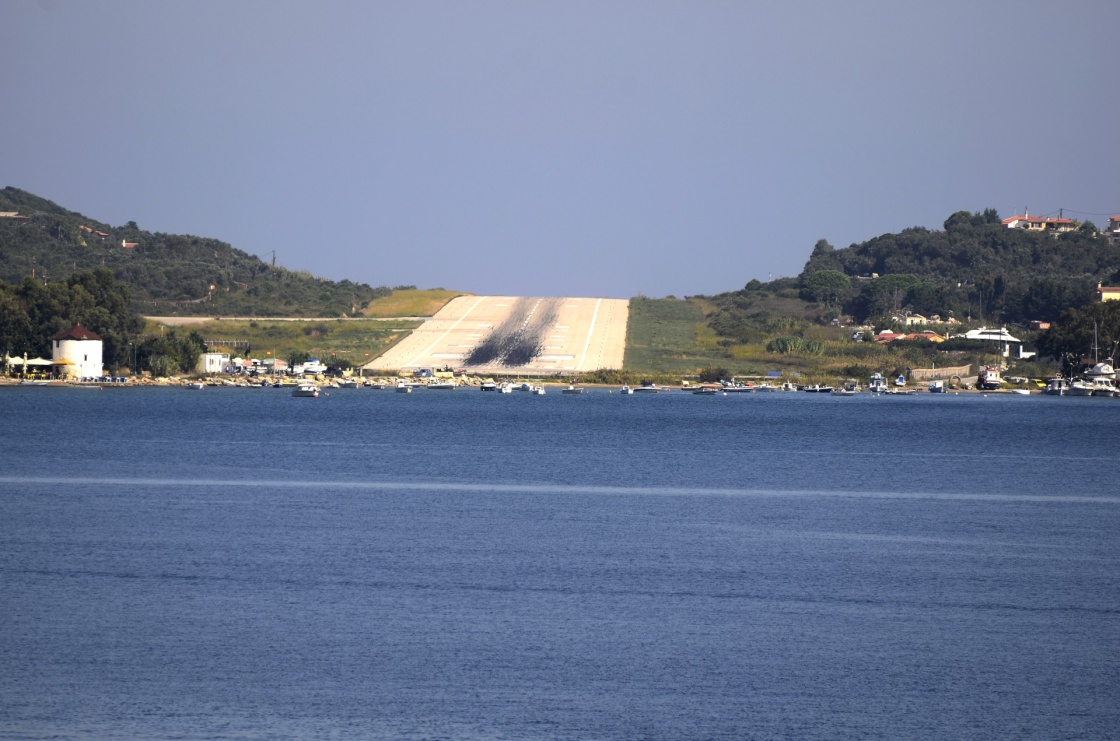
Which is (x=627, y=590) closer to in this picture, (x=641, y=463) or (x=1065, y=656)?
(x=1065, y=656)

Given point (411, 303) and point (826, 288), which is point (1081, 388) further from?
point (411, 303)

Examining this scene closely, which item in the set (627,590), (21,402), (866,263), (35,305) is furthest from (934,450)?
(866,263)

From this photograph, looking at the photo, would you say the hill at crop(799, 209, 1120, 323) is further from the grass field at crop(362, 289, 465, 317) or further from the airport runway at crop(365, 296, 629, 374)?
the grass field at crop(362, 289, 465, 317)

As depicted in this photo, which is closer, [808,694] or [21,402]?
[808,694]

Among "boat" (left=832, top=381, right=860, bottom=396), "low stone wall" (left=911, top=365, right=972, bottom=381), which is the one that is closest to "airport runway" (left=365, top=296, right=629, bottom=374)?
"boat" (left=832, top=381, right=860, bottom=396)

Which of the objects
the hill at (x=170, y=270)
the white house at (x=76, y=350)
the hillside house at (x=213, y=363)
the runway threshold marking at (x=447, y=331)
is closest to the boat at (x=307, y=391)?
the hillside house at (x=213, y=363)

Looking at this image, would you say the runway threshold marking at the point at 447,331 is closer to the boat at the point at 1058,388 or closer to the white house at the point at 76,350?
the white house at the point at 76,350
